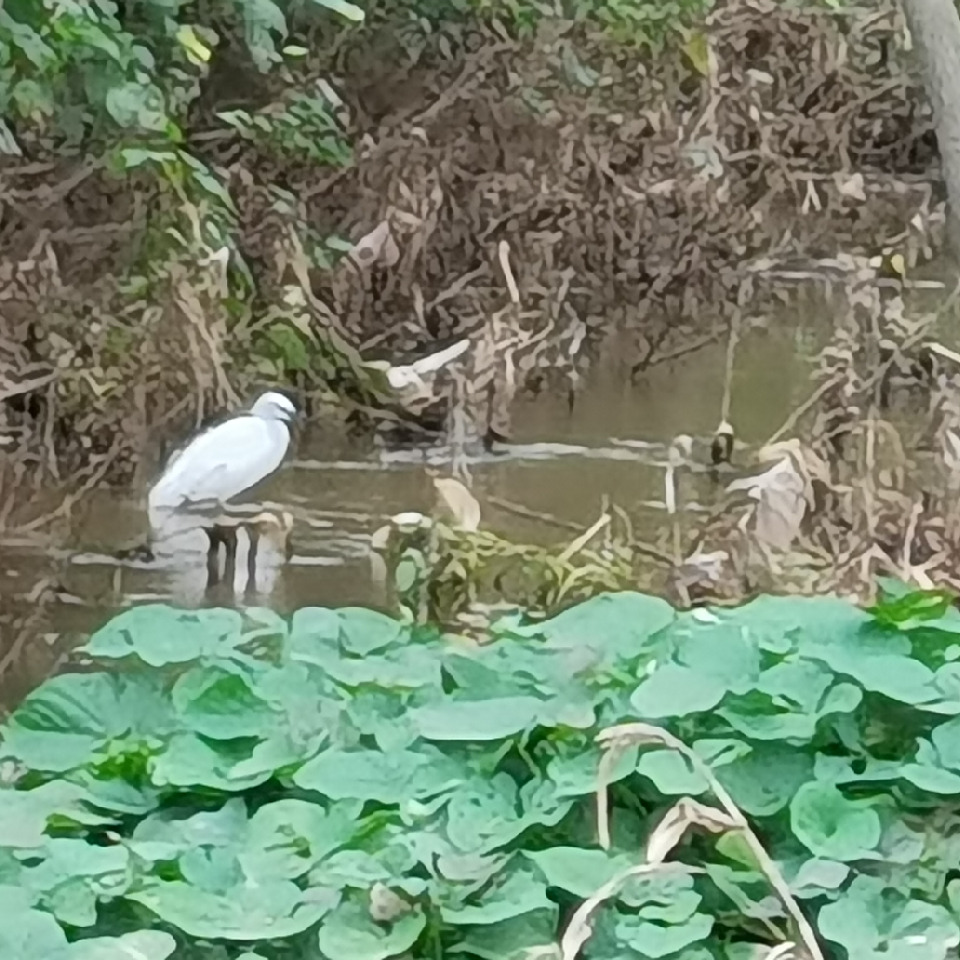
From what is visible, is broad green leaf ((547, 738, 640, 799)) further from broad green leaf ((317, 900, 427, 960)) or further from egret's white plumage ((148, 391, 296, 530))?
egret's white plumage ((148, 391, 296, 530))

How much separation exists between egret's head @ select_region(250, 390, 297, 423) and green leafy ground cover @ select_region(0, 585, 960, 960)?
0.15 metres

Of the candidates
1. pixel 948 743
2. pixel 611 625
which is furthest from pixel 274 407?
pixel 948 743

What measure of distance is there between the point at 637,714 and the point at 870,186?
0.44m

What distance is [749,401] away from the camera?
989 millimetres

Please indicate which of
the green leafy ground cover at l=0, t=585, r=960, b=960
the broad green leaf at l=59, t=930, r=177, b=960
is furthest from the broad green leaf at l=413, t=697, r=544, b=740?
the broad green leaf at l=59, t=930, r=177, b=960

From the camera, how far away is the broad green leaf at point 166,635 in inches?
36.5

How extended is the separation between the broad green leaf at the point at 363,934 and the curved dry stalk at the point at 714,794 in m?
0.14

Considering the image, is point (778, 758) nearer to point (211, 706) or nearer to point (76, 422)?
point (211, 706)

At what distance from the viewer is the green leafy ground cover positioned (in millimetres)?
797

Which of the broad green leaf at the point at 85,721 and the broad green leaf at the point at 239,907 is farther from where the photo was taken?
the broad green leaf at the point at 85,721

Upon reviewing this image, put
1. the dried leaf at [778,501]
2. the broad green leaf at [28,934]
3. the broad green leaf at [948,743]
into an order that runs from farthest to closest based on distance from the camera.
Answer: the dried leaf at [778,501], the broad green leaf at [948,743], the broad green leaf at [28,934]

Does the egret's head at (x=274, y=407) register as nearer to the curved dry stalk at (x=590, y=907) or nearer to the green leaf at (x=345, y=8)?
the green leaf at (x=345, y=8)

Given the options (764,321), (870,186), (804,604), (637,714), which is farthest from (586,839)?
(870,186)

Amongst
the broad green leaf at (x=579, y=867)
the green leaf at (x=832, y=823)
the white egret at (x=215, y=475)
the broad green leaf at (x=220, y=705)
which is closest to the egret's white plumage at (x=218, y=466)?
the white egret at (x=215, y=475)
